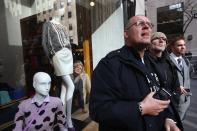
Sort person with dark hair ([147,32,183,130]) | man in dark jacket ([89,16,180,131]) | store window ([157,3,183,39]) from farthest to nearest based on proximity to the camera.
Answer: store window ([157,3,183,39]), person with dark hair ([147,32,183,130]), man in dark jacket ([89,16,180,131])

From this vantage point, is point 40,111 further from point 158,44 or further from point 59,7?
point 59,7

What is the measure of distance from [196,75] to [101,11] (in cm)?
793

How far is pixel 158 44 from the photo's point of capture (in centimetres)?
344

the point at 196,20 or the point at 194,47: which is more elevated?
the point at 196,20

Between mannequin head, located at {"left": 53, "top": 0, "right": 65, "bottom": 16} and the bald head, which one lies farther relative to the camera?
mannequin head, located at {"left": 53, "top": 0, "right": 65, "bottom": 16}

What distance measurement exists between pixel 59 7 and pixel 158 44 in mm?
2080

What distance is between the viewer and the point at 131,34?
1939 mm

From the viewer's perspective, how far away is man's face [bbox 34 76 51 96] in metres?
2.74

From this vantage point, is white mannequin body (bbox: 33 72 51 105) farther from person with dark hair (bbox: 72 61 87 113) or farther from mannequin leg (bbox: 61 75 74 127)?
person with dark hair (bbox: 72 61 87 113)

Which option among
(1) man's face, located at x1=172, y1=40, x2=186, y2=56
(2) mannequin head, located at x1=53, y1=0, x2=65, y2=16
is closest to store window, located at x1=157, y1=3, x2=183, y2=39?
(2) mannequin head, located at x1=53, y1=0, x2=65, y2=16

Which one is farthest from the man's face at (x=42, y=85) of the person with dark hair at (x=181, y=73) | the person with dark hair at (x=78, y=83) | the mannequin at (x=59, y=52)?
the person with dark hair at (x=78, y=83)

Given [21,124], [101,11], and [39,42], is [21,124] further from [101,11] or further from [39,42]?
[101,11]

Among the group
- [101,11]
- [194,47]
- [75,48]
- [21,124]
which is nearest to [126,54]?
[21,124]

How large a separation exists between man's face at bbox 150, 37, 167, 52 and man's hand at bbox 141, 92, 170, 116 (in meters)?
1.73
